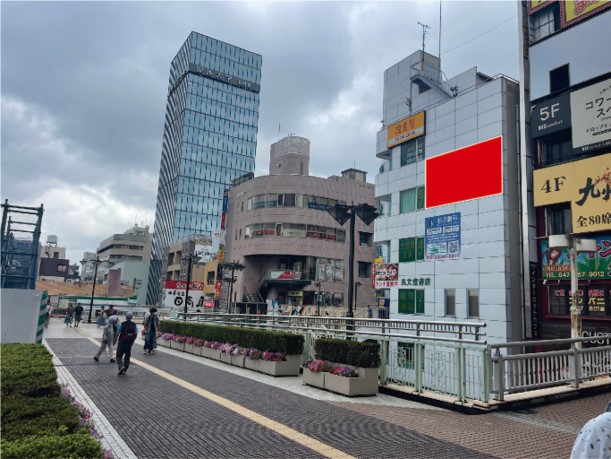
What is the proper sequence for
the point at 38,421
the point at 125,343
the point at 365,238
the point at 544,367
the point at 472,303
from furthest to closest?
the point at 365,238 < the point at 472,303 < the point at 125,343 < the point at 544,367 < the point at 38,421

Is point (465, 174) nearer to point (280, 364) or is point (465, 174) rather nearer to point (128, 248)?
point (280, 364)

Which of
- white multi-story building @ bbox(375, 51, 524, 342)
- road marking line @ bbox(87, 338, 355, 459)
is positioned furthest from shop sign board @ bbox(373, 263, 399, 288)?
road marking line @ bbox(87, 338, 355, 459)

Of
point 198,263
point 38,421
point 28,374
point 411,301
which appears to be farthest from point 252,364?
point 198,263

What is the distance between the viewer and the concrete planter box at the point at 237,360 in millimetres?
15188

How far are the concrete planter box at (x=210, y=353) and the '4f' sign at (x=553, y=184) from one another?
2395 cm

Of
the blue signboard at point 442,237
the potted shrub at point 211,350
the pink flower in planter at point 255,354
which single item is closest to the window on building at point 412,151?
the blue signboard at point 442,237

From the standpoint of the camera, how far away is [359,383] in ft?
34.3

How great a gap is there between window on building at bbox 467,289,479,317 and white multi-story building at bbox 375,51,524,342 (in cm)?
7

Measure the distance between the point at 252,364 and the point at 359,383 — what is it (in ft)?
16.7

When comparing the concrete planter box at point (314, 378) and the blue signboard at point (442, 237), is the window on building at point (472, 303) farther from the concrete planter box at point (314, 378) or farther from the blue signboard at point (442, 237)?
the concrete planter box at point (314, 378)

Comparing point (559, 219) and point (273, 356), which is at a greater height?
point (559, 219)

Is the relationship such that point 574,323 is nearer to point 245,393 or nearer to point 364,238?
point 245,393

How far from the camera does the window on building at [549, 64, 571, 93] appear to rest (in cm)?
3083

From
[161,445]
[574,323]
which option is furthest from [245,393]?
[574,323]
